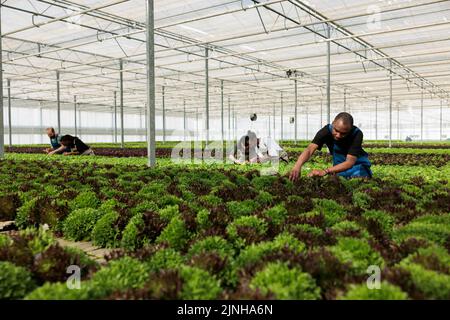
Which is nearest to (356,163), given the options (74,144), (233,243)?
(233,243)

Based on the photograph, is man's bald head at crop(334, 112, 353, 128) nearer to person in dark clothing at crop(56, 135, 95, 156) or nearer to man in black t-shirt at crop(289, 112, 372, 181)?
man in black t-shirt at crop(289, 112, 372, 181)

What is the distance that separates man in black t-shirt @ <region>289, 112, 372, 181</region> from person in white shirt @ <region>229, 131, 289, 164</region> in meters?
4.15

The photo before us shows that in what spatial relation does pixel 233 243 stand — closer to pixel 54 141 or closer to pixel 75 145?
pixel 75 145

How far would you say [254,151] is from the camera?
11.5 meters

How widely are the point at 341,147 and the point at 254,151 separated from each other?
198 inches

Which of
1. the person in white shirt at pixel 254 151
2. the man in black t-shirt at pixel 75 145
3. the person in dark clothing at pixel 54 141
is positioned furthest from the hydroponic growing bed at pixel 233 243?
the person in dark clothing at pixel 54 141

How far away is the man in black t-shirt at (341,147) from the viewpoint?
5.87m

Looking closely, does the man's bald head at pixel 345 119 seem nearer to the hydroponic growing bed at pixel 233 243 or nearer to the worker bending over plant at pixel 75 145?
the hydroponic growing bed at pixel 233 243

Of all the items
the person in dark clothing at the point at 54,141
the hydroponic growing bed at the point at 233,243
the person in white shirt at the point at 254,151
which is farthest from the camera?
the person in dark clothing at the point at 54,141

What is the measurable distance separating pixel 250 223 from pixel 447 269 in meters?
1.61

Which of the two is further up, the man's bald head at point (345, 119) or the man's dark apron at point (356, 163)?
the man's bald head at point (345, 119)

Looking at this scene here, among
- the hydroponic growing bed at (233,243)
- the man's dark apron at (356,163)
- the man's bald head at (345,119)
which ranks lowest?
the hydroponic growing bed at (233,243)

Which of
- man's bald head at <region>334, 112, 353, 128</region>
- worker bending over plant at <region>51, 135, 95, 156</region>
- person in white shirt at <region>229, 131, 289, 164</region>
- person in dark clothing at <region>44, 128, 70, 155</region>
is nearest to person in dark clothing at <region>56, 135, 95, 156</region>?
worker bending over plant at <region>51, 135, 95, 156</region>

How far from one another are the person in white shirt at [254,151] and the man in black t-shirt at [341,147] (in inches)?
163
